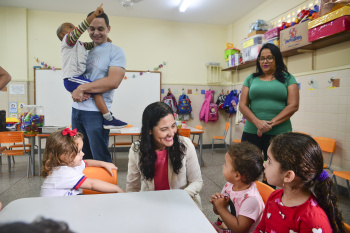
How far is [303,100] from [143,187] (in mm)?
3037

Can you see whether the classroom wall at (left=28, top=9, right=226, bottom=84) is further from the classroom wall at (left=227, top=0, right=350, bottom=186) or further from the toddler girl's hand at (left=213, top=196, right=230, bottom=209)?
the toddler girl's hand at (left=213, top=196, right=230, bottom=209)

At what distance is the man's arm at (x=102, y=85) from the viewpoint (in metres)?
1.56

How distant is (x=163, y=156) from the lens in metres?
1.40

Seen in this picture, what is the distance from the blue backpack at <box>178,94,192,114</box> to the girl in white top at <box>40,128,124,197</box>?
409 cm

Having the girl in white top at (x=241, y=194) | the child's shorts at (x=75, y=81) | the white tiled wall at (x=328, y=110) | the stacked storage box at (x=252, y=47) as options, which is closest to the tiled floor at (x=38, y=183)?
the white tiled wall at (x=328, y=110)

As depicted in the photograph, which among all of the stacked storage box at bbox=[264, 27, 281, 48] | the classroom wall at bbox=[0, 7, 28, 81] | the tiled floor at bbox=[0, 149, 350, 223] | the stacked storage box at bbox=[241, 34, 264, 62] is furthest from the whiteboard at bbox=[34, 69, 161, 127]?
the stacked storage box at bbox=[264, 27, 281, 48]

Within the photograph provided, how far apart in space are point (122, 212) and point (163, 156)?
1.98ft

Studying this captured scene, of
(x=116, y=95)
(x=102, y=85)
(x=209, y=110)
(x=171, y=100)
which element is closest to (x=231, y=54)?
(x=209, y=110)

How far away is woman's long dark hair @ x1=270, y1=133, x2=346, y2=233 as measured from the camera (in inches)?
33.6

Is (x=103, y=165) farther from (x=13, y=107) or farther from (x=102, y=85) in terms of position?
(x=13, y=107)

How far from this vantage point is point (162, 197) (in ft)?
3.13

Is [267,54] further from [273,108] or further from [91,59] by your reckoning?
[91,59]

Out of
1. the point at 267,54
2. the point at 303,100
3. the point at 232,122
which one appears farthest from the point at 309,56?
the point at 232,122

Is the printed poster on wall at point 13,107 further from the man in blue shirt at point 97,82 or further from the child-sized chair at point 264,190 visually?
the child-sized chair at point 264,190
